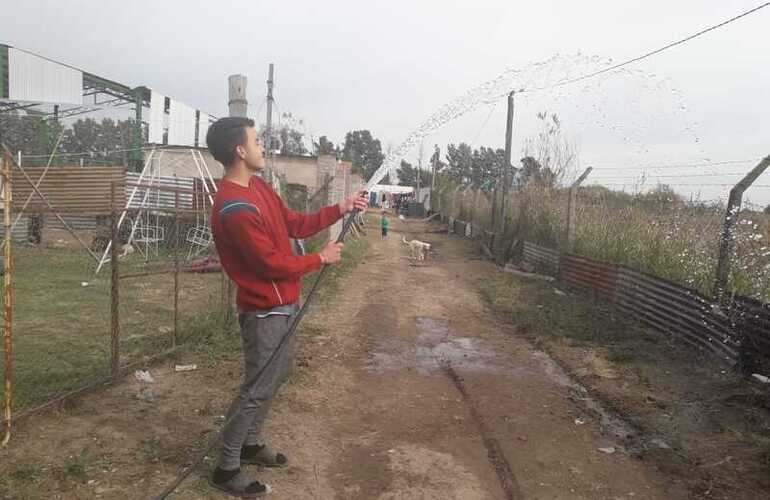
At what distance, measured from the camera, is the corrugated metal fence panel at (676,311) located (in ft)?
20.3

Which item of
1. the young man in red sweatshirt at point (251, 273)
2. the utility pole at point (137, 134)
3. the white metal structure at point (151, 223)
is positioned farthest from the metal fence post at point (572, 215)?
the utility pole at point (137, 134)

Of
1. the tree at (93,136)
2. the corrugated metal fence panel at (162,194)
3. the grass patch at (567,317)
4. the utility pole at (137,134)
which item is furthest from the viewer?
the tree at (93,136)

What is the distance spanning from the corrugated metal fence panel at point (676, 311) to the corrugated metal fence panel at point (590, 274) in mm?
296

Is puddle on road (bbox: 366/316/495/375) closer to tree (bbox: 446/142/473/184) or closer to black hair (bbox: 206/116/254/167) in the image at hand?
black hair (bbox: 206/116/254/167)

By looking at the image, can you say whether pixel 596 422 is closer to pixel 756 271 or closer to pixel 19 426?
pixel 756 271

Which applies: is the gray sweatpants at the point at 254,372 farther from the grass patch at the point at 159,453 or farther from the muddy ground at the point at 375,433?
the grass patch at the point at 159,453

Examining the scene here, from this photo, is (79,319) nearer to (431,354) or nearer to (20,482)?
(431,354)

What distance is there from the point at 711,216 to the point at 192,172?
1534cm

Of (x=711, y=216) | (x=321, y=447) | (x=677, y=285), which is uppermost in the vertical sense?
(x=711, y=216)

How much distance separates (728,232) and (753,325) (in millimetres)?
1160

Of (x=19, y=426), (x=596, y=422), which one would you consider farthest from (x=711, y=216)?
(x=19, y=426)

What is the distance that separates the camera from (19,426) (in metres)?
4.01

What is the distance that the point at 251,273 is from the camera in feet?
10.5

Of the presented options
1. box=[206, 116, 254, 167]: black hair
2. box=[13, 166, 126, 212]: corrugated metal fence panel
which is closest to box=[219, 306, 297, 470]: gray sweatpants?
box=[206, 116, 254, 167]: black hair
